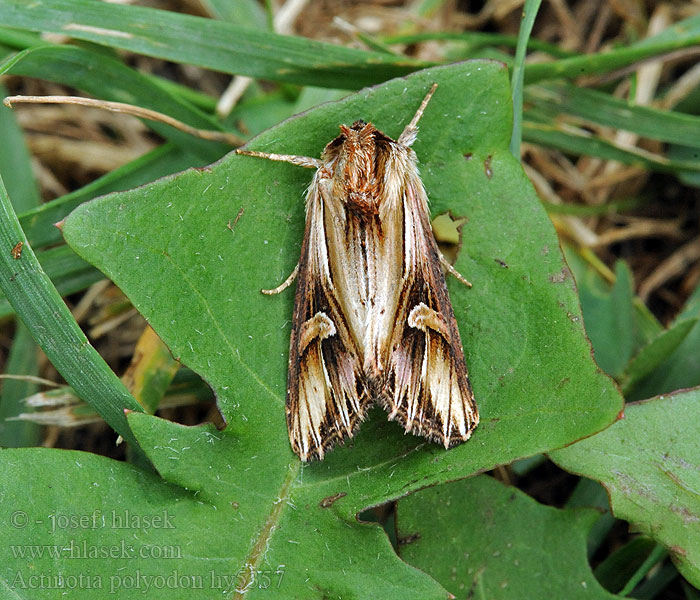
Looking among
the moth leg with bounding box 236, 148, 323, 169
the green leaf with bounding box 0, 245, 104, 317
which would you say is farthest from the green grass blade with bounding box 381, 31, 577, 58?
the green leaf with bounding box 0, 245, 104, 317

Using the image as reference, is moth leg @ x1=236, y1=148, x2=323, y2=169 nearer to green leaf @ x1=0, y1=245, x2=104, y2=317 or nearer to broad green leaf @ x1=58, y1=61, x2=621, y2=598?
broad green leaf @ x1=58, y1=61, x2=621, y2=598

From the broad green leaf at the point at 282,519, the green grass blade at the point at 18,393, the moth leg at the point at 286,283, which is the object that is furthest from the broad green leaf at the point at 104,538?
the green grass blade at the point at 18,393

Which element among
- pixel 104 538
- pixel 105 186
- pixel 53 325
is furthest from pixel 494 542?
pixel 105 186

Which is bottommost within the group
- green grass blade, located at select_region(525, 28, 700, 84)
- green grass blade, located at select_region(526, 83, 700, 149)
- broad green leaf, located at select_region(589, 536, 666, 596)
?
broad green leaf, located at select_region(589, 536, 666, 596)

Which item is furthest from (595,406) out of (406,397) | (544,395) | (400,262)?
(400,262)

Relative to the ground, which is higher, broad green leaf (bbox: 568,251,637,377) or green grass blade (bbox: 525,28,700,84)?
green grass blade (bbox: 525,28,700,84)

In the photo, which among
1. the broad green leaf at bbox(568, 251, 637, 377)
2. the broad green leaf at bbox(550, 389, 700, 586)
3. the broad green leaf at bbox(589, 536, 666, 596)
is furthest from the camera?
the broad green leaf at bbox(568, 251, 637, 377)

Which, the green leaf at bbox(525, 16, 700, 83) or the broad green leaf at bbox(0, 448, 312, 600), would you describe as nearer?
the broad green leaf at bbox(0, 448, 312, 600)

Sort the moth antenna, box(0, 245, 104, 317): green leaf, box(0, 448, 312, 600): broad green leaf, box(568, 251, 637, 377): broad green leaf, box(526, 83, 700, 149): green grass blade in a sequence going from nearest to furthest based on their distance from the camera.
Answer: box(0, 448, 312, 600): broad green leaf, the moth antenna, box(0, 245, 104, 317): green leaf, box(568, 251, 637, 377): broad green leaf, box(526, 83, 700, 149): green grass blade
